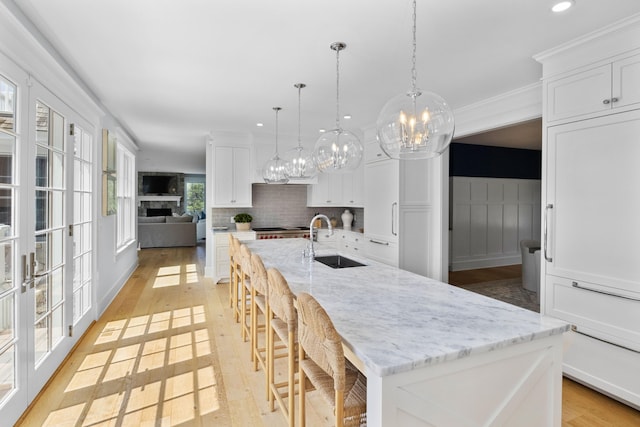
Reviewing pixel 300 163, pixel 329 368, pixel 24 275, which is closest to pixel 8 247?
pixel 24 275

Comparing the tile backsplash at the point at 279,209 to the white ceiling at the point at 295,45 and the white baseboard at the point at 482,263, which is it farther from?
the white ceiling at the point at 295,45

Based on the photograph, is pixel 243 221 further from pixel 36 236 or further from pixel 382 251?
pixel 36 236

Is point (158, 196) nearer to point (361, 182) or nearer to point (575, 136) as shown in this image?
point (361, 182)

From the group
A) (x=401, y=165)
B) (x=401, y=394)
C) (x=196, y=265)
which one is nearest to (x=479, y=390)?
(x=401, y=394)

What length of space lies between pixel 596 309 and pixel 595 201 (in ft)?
2.49

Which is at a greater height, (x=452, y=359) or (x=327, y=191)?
(x=327, y=191)

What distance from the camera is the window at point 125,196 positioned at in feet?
18.4

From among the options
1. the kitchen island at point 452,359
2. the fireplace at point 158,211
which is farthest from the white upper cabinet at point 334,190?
the fireplace at point 158,211

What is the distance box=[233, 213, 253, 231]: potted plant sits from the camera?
231 inches

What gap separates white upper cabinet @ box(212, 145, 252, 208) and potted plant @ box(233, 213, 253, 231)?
0.19 meters

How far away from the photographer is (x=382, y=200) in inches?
196

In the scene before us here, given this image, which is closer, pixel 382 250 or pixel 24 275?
pixel 24 275

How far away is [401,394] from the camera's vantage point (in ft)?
3.78

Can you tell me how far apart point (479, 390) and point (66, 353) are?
323 centimetres
